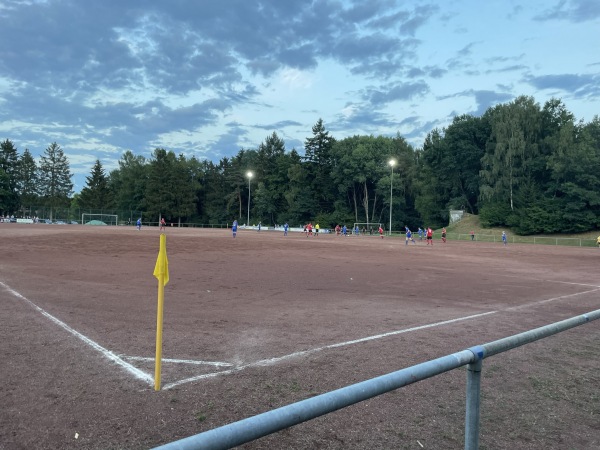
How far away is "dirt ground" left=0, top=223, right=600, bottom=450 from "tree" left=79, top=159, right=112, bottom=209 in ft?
380

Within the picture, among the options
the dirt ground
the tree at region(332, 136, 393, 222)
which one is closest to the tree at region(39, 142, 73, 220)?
the tree at region(332, 136, 393, 222)

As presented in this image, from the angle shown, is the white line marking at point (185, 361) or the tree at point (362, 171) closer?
the white line marking at point (185, 361)

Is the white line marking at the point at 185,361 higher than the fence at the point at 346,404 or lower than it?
lower

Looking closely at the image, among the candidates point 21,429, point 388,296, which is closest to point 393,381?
point 21,429

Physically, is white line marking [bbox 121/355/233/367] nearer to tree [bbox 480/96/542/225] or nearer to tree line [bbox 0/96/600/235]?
tree line [bbox 0/96/600/235]

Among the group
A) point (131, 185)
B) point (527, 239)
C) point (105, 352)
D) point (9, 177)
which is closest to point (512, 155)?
point (527, 239)

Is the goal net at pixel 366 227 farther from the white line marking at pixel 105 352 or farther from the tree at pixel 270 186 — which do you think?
the white line marking at pixel 105 352

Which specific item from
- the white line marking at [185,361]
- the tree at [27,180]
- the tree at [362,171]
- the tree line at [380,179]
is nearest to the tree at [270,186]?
the tree line at [380,179]

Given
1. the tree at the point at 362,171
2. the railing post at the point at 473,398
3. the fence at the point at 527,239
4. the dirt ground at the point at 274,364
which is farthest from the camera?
the tree at the point at 362,171

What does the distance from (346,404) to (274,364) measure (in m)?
3.93

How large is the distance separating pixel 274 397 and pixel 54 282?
977 centimetres

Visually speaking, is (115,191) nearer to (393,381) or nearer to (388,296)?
(388,296)

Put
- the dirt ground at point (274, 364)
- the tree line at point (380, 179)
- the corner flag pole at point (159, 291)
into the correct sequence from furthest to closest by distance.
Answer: the tree line at point (380, 179), the corner flag pole at point (159, 291), the dirt ground at point (274, 364)

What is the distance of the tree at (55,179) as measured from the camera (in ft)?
423
